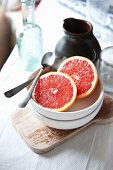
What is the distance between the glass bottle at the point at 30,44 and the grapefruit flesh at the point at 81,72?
0.57 ft

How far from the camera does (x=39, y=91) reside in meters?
0.60

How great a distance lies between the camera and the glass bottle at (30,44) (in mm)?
800

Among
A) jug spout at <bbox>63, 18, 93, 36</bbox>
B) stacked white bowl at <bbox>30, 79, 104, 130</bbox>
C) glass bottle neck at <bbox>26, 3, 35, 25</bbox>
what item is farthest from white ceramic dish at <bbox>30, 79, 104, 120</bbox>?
glass bottle neck at <bbox>26, 3, 35, 25</bbox>

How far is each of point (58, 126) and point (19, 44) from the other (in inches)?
13.1

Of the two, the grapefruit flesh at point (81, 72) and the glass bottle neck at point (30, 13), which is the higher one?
the glass bottle neck at point (30, 13)

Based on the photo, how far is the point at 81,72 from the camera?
636 mm

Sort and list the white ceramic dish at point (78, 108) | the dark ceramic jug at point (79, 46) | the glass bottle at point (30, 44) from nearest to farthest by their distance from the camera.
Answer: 1. the white ceramic dish at point (78, 108)
2. the dark ceramic jug at point (79, 46)
3. the glass bottle at point (30, 44)

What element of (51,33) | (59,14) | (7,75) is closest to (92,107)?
(7,75)

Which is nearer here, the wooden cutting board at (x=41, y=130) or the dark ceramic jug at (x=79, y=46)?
the wooden cutting board at (x=41, y=130)

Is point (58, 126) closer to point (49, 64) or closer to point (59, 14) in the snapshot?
point (49, 64)

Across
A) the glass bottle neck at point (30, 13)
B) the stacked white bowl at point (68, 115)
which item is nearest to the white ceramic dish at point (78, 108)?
Result: the stacked white bowl at point (68, 115)

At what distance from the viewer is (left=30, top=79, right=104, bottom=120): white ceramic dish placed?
549 millimetres

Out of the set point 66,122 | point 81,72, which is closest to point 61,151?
point 66,122

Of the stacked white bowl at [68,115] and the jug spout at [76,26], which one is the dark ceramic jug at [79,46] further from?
the stacked white bowl at [68,115]
